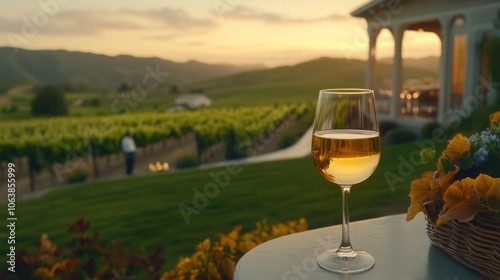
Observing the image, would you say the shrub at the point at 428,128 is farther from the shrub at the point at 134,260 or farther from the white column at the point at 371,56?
the shrub at the point at 134,260

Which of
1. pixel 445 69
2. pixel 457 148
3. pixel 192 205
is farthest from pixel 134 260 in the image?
pixel 445 69

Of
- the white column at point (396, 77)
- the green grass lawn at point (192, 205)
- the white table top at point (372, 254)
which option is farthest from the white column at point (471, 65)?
the white table top at point (372, 254)

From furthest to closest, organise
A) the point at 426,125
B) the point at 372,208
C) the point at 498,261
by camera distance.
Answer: the point at 426,125, the point at 372,208, the point at 498,261

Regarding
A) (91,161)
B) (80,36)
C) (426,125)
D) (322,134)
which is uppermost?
(80,36)

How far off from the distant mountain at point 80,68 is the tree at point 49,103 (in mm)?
7613

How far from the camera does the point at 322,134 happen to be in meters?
1.35

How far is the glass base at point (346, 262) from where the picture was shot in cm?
129

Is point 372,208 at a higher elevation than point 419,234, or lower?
lower

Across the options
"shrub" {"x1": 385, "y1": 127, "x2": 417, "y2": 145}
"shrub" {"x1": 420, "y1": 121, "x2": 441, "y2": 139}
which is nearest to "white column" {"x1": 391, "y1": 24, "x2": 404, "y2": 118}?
"shrub" {"x1": 385, "y1": 127, "x2": 417, "y2": 145}

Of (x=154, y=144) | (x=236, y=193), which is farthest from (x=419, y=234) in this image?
(x=154, y=144)

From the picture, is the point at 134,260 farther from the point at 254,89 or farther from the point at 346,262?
the point at 254,89

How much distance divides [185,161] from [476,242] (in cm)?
2101

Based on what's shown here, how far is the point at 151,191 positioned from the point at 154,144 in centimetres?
1585

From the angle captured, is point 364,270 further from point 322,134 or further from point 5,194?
point 5,194
